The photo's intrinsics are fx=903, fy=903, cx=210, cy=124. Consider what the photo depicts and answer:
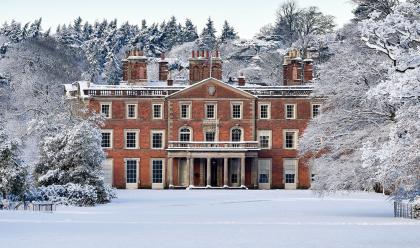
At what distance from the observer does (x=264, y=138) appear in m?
65.6

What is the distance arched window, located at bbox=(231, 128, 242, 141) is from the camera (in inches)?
2571

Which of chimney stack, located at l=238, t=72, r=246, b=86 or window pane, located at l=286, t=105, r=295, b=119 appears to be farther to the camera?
chimney stack, located at l=238, t=72, r=246, b=86

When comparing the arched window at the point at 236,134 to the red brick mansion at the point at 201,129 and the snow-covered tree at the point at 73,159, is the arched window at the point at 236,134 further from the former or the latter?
the snow-covered tree at the point at 73,159

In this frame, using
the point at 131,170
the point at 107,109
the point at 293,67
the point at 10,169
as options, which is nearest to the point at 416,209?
the point at 10,169

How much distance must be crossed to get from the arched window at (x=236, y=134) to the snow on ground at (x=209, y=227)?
25.8 metres

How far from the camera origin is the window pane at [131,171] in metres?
64.9

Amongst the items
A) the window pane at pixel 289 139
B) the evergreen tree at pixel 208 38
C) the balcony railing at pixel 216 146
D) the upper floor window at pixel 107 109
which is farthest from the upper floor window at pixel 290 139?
the evergreen tree at pixel 208 38

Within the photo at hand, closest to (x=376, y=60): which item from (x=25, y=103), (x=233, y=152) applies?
(x=233, y=152)

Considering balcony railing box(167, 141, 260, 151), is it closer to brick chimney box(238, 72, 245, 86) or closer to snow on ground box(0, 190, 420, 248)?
brick chimney box(238, 72, 245, 86)

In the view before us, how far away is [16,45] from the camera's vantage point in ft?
326

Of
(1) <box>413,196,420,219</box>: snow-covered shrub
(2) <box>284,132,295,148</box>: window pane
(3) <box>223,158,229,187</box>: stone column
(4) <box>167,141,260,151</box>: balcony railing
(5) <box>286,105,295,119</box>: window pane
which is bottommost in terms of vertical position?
(1) <box>413,196,420,219</box>: snow-covered shrub

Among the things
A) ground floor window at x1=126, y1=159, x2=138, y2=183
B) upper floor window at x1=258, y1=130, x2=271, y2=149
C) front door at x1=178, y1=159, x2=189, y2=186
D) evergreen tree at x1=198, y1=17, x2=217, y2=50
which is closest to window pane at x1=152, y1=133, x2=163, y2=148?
ground floor window at x1=126, y1=159, x2=138, y2=183

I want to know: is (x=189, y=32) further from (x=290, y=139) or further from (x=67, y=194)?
(x=67, y=194)

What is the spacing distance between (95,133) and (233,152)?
21.6 meters
